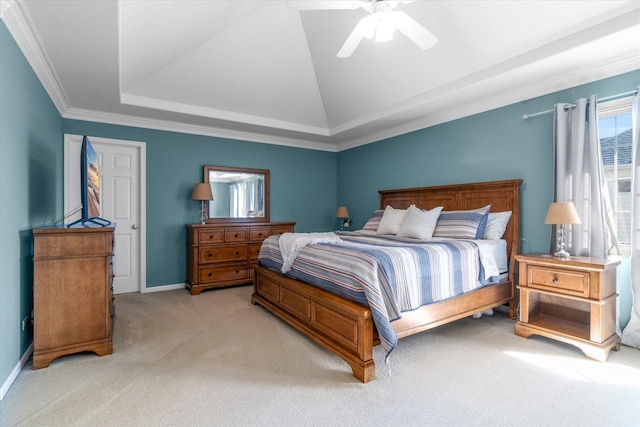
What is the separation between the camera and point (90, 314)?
2477 mm

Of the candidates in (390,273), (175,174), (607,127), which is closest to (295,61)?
(175,174)

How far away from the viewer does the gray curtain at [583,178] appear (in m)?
2.80

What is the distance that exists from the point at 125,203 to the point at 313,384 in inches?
148

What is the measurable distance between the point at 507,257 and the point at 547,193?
77cm

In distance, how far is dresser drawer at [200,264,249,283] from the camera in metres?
4.48

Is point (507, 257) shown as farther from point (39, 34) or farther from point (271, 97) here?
point (39, 34)

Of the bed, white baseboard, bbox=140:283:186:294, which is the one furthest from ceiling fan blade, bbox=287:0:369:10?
white baseboard, bbox=140:283:186:294

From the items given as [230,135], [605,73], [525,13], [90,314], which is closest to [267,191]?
[230,135]

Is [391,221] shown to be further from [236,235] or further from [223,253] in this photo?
[223,253]

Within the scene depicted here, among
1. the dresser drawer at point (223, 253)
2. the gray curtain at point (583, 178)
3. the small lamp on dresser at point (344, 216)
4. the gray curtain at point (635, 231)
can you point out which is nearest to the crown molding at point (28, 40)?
the dresser drawer at point (223, 253)

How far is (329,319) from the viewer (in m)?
2.49

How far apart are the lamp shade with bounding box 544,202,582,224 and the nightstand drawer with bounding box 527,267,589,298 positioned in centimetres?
42

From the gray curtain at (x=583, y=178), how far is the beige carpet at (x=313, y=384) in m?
0.93

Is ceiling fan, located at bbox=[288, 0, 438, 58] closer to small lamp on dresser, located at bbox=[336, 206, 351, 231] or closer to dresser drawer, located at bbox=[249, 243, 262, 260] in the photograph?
Answer: dresser drawer, located at bbox=[249, 243, 262, 260]
